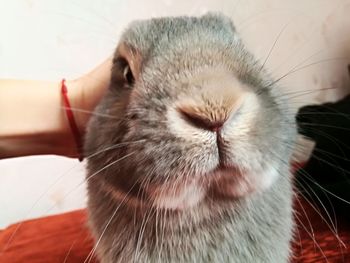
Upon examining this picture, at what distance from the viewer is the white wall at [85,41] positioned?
1243mm

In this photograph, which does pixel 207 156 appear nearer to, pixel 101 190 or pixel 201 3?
pixel 101 190

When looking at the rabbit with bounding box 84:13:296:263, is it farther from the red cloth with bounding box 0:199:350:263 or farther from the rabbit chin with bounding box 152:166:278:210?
the red cloth with bounding box 0:199:350:263

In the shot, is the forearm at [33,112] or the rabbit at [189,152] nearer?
the rabbit at [189,152]

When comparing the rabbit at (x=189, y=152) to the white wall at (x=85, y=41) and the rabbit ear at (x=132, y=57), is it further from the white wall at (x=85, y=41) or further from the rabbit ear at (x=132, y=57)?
the white wall at (x=85, y=41)

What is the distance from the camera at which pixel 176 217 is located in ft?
2.06

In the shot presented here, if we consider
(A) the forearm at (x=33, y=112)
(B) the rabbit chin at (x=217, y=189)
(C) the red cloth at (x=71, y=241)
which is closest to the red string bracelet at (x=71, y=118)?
(A) the forearm at (x=33, y=112)

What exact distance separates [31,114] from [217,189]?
0.48 metres

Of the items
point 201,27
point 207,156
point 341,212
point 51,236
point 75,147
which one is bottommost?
point 51,236

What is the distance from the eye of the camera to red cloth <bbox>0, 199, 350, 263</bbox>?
0.91 m

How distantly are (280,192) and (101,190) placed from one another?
0.26m

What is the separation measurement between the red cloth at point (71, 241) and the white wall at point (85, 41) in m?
0.09

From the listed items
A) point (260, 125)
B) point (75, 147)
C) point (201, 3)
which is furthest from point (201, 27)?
point (201, 3)

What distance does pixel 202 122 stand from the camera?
51 cm

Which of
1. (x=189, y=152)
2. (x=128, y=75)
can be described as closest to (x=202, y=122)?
(x=189, y=152)
